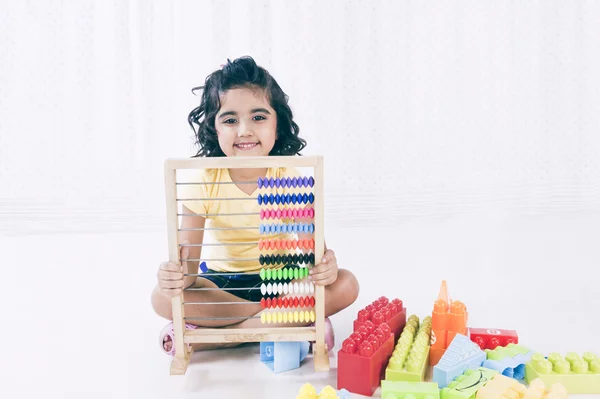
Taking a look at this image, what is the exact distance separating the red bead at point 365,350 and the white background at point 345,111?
1.28 m

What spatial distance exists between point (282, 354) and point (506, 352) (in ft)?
1.83

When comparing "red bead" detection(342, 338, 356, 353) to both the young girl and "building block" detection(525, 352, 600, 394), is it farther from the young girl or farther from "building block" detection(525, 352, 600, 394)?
"building block" detection(525, 352, 600, 394)

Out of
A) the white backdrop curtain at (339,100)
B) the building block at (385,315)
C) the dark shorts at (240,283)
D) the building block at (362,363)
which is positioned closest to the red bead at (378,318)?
the building block at (385,315)

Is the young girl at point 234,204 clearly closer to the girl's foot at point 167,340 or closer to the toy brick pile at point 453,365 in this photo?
the girl's foot at point 167,340

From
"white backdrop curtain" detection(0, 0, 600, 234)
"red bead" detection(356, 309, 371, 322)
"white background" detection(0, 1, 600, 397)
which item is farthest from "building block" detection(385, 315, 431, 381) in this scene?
"white backdrop curtain" detection(0, 0, 600, 234)

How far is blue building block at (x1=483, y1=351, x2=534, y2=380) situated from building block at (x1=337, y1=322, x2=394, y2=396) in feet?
0.84

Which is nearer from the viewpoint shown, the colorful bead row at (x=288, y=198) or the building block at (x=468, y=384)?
the building block at (x=468, y=384)

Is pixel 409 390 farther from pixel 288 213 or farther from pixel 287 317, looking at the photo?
pixel 288 213

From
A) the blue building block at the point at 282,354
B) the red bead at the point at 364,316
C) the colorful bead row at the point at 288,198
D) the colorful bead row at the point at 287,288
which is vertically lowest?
the blue building block at the point at 282,354

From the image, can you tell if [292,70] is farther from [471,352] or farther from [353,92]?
[471,352]

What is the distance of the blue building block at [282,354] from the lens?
163 centimetres

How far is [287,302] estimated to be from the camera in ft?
5.44

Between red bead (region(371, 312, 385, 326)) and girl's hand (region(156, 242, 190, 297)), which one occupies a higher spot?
girl's hand (region(156, 242, 190, 297))

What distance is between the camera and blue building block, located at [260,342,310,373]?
1.63 meters
